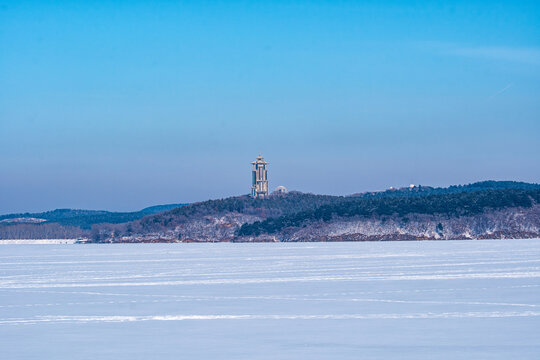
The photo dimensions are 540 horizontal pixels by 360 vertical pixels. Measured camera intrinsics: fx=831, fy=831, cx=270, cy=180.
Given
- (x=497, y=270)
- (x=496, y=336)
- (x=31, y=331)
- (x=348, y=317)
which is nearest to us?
(x=496, y=336)

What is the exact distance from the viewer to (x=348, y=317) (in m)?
24.2

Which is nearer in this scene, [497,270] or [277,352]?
[277,352]

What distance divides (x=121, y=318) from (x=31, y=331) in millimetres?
3379

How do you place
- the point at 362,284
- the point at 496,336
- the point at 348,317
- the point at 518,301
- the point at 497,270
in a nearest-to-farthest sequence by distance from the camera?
1. the point at 496,336
2. the point at 348,317
3. the point at 518,301
4. the point at 362,284
5. the point at 497,270

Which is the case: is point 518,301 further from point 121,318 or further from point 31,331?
point 31,331

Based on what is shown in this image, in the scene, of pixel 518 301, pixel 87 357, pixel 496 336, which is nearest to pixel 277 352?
pixel 87 357

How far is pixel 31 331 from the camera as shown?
21.7 meters

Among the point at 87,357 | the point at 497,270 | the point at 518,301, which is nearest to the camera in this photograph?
the point at 87,357

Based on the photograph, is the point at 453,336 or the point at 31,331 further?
the point at 31,331

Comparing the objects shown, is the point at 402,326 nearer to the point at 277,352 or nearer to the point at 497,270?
the point at 277,352

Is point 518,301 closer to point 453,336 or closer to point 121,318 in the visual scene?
point 453,336

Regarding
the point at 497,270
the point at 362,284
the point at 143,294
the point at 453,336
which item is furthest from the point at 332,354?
the point at 497,270

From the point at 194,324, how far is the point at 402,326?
18.7 feet

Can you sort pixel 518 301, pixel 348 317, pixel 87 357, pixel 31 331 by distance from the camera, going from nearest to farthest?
pixel 87 357 < pixel 31 331 < pixel 348 317 < pixel 518 301
